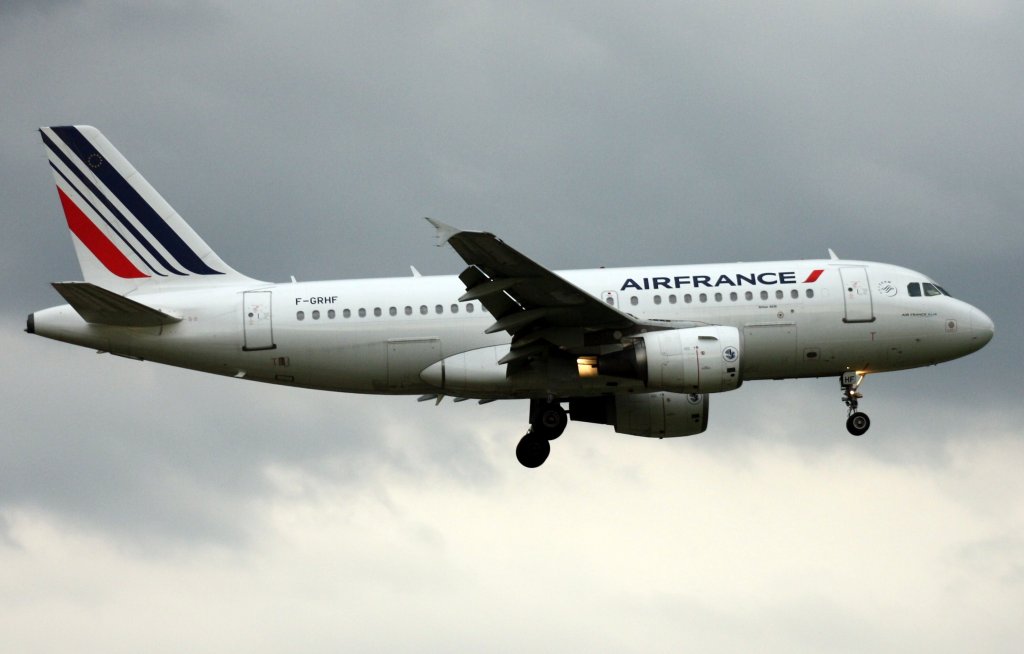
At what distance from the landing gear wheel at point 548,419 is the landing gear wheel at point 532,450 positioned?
9.6 inches

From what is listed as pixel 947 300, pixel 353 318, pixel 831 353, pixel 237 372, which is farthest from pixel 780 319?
pixel 237 372

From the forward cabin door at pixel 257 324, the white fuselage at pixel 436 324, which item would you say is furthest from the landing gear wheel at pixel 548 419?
the forward cabin door at pixel 257 324

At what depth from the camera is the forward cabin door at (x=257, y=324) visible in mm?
50156

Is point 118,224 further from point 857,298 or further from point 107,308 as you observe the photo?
point 857,298

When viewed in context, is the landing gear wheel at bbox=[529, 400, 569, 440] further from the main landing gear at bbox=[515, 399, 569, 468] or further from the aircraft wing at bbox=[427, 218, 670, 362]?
the aircraft wing at bbox=[427, 218, 670, 362]

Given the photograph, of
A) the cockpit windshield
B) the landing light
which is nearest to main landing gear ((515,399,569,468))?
the landing light

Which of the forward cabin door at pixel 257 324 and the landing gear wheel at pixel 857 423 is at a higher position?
the forward cabin door at pixel 257 324

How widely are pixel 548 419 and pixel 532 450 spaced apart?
1.28m

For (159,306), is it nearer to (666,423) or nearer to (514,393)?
(514,393)

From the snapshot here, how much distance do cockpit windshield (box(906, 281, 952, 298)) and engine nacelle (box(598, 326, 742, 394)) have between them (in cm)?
638

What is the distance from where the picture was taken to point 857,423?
5194 cm

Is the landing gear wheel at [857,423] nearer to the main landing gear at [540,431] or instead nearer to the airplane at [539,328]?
the airplane at [539,328]

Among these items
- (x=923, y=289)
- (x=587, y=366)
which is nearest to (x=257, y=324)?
(x=587, y=366)

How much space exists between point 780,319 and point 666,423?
18.7ft
